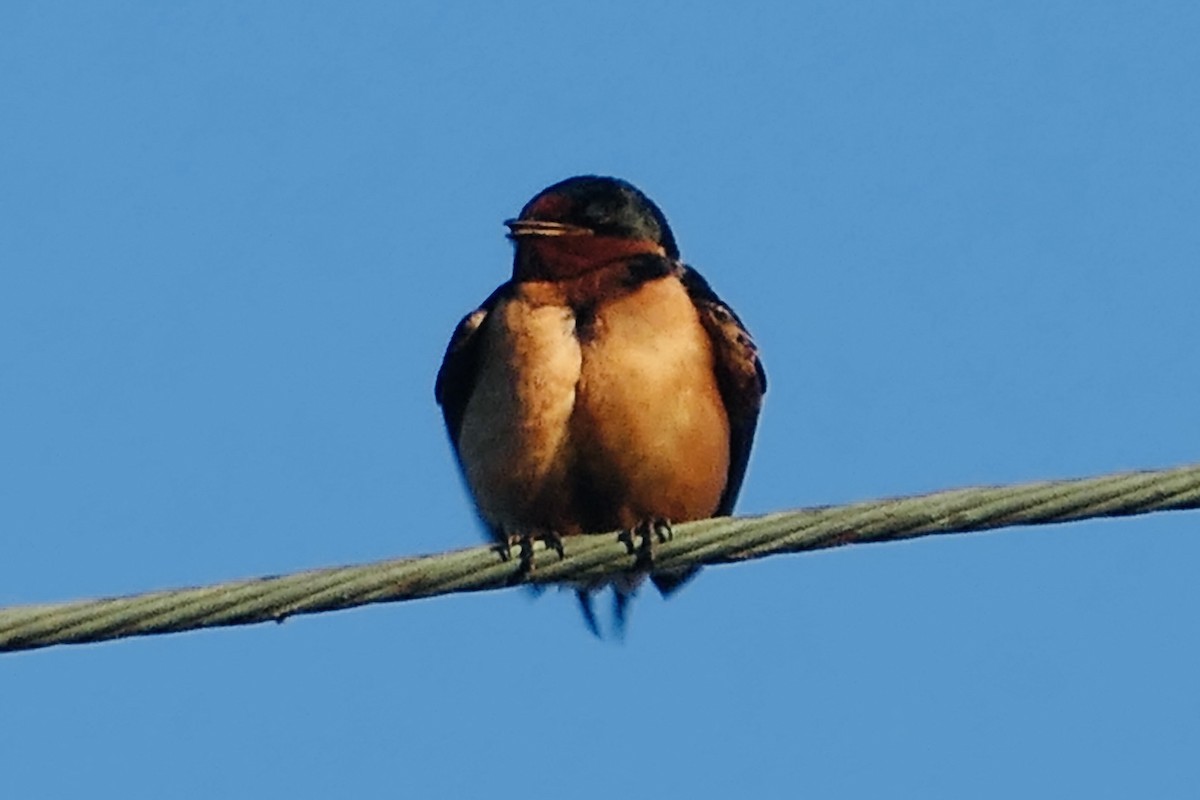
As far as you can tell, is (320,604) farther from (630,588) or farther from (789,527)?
(630,588)

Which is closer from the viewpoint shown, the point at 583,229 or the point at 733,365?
the point at 733,365

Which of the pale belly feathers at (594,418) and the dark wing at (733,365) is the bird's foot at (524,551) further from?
the dark wing at (733,365)

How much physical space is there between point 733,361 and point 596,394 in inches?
22.1

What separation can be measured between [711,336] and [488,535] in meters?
0.88

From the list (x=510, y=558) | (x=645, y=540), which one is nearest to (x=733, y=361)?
(x=645, y=540)

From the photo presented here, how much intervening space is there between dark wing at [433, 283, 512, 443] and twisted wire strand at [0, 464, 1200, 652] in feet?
8.71

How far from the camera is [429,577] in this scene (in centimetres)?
562

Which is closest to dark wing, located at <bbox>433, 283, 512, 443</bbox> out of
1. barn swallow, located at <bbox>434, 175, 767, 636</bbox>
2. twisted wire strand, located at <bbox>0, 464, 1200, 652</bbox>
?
barn swallow, located at <bbox>434, 175, 767, 636</bbox>

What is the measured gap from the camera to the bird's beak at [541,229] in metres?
8.75

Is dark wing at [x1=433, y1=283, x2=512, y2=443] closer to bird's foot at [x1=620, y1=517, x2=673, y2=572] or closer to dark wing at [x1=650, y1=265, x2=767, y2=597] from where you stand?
dark wing at [x1=650, y1=265, x2=767, y2=597]

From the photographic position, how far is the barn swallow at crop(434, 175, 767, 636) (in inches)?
319

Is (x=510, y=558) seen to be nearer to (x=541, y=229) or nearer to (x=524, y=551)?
(x=524, y=551)

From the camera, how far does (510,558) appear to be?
19.4 feet

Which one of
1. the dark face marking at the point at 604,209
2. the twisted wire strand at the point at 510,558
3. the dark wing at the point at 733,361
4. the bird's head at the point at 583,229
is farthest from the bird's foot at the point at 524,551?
the dark face marking at the point at 604,209
